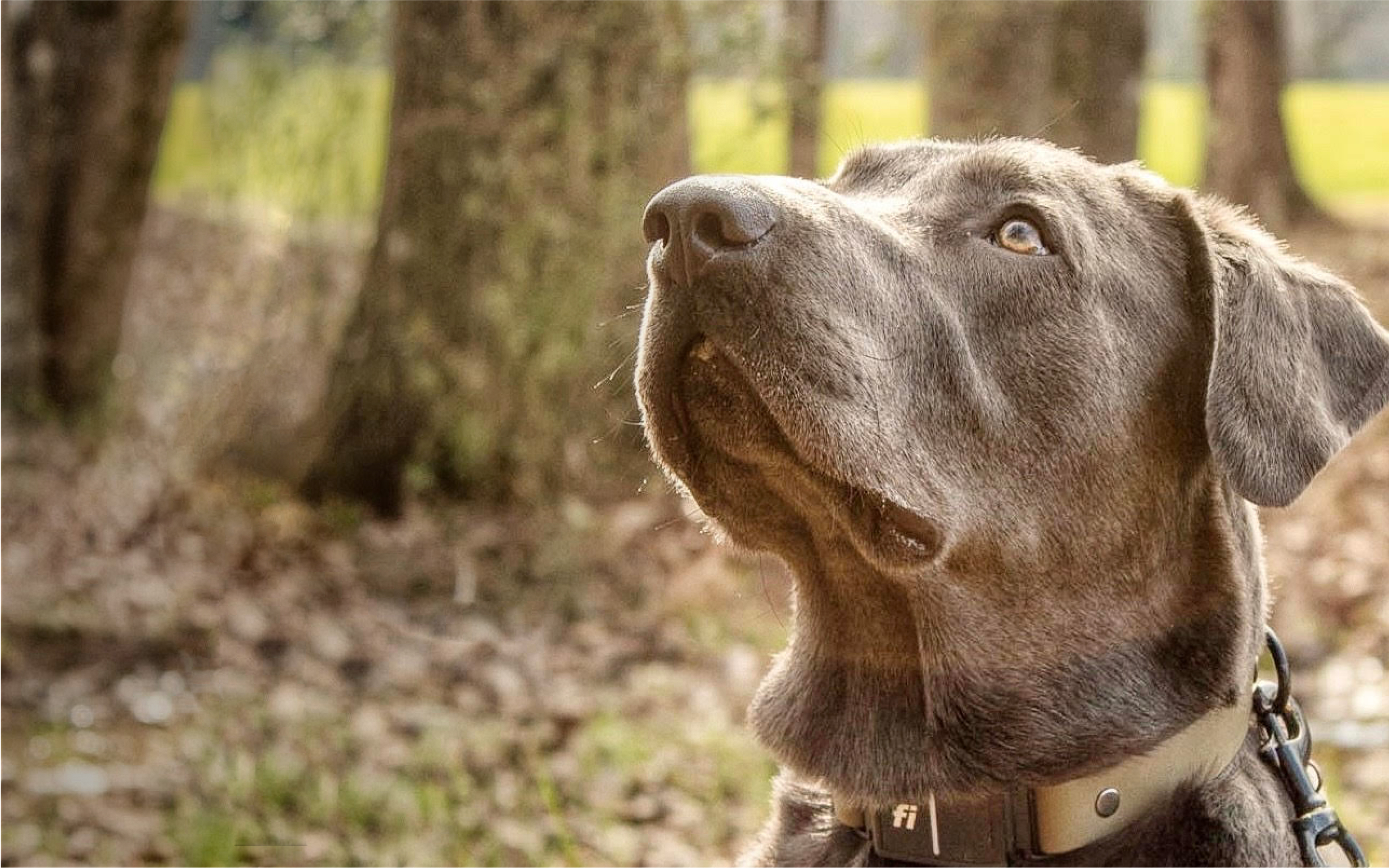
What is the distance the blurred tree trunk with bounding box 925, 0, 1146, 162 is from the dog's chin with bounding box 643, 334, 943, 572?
4573 millimetres

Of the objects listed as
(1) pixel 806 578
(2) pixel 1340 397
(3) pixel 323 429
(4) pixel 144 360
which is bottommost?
(4) pixel 144 360

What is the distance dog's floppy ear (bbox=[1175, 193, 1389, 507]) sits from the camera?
315 centimetres

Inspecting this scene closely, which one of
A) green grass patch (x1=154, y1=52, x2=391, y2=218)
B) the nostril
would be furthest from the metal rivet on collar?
green grass patch (x1=154, y1=52, x2=391, y2=218)

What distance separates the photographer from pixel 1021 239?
11.0ft

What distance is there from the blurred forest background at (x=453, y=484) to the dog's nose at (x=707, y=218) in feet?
4.51

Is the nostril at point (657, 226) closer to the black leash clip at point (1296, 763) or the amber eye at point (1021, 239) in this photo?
the amber eye at point (1021, 239)

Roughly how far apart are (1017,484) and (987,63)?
521 centimetres

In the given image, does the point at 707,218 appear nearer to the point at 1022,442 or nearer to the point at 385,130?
the point at 1022,442

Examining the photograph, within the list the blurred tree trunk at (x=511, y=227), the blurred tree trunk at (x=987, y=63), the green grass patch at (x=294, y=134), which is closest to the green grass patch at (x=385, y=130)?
the green grass patch at (x=294, y=134)

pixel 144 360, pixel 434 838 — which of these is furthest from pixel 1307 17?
pixel 434 838

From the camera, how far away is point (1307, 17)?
1300 cm

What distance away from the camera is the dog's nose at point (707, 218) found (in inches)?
113

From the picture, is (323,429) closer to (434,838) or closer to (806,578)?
(434,838)

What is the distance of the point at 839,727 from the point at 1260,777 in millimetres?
863
